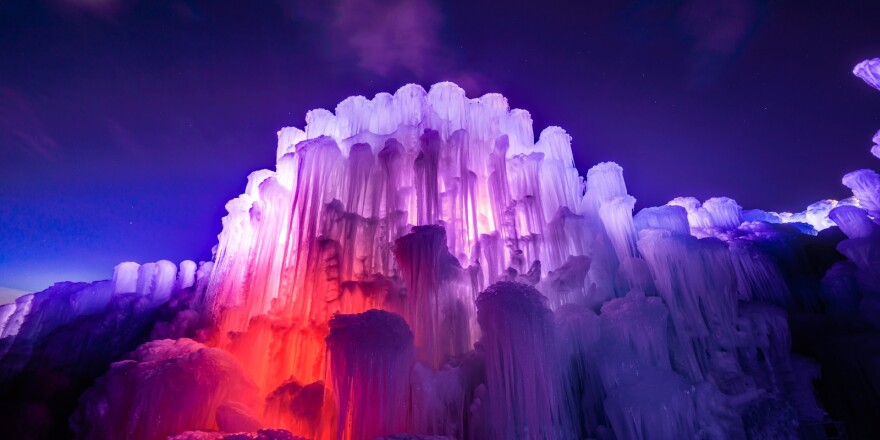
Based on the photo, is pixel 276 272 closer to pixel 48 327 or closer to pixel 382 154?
pixel 382 154

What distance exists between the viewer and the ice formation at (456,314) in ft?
23.5

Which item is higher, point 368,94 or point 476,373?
point 368,94

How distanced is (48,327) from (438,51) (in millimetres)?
13909

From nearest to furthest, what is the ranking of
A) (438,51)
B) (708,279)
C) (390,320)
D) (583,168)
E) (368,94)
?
(390,320) < (708,279) < (438,51) < (368,94) < (583,168)

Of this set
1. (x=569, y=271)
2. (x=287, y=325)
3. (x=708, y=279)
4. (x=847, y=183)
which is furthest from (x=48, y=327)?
(x=847, y=183)

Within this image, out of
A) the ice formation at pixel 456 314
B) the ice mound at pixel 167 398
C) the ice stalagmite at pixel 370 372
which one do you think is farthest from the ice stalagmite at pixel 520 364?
the ice mound at pixel 167 398

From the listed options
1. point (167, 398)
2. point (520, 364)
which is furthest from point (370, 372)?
point (167, 398)

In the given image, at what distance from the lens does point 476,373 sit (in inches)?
315


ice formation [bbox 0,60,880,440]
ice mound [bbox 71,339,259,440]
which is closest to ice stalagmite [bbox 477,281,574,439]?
ice formation [bbox 0,60,880,440]

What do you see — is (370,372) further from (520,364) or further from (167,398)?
(167,398)

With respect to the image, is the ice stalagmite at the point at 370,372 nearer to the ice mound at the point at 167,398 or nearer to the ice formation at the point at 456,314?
the ice formation at the point at 456,314

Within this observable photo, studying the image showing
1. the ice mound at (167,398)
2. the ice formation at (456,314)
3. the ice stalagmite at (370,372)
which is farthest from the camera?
the ice formation at (456,314)

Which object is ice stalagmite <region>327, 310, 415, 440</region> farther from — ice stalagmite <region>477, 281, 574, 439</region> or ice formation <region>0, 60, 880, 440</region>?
ice stalagmite <region>477, 281, 574, 439</region>

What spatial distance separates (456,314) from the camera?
29.1ft
